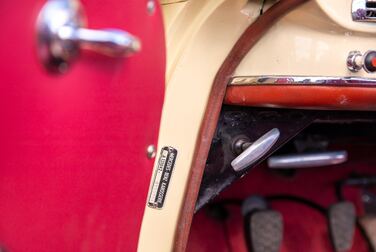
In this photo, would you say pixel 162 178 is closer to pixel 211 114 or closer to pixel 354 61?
pixel 211 114

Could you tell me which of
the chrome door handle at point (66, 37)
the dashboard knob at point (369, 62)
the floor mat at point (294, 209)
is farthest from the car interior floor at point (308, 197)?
the chrome door handle at point (66, 37)

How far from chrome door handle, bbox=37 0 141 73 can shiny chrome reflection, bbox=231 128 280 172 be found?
433 mm

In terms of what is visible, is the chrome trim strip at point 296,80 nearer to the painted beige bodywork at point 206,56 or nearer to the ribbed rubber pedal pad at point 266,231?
the painted beige bodywork at point 206,56

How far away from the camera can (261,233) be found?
1219mm

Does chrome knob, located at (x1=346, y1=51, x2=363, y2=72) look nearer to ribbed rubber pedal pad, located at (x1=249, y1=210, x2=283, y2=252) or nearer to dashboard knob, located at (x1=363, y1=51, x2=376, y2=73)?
dashboard knob, located at (x1=363, y1=51, x2=376, y2=73)

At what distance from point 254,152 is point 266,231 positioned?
0.38m

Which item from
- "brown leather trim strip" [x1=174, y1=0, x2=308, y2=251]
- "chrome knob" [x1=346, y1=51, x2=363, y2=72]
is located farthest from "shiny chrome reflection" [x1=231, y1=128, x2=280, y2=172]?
"chrome knob" [x1=346, y1=51, x2=363, y2=72]

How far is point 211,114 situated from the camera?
2.91 feet

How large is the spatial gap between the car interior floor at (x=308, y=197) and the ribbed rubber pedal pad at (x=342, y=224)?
1cm

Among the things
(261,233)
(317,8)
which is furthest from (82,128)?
(261,233)

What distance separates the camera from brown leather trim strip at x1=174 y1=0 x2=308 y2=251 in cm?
88

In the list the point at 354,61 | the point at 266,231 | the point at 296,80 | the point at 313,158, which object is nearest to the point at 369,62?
the point at 354,61

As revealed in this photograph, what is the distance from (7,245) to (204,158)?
1.28 feet

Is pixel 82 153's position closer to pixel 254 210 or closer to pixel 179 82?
pixel 179 82
